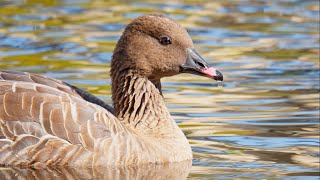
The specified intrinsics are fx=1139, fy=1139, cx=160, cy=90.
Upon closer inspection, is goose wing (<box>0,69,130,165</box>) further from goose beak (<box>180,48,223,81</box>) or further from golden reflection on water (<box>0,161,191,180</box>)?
goose beak (<box>180,48,223,81</box>)

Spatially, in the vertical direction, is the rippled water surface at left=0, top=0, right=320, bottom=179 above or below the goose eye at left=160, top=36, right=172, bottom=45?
below

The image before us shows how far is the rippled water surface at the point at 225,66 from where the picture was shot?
1401 centimetres

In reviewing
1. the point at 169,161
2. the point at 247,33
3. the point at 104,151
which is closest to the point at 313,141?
the point at 169,161

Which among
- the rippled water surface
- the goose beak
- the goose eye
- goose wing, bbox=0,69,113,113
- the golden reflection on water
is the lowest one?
the golden reflection on water

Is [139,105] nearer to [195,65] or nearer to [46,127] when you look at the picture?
[195,65]

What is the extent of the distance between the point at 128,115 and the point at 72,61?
18.9 feet

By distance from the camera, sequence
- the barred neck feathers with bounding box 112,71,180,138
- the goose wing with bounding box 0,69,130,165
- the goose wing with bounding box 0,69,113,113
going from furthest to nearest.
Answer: the barred neck feathers with bounding box 112,71,180,138 → the goose wing with bounding box 0,69,113,113 → the goose wing with bounding box 0,69,130,165

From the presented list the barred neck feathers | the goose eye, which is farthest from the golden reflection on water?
the goose eye

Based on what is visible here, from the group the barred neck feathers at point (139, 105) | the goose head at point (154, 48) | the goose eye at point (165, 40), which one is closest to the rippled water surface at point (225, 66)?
the barred neck feathers at point (139, 105)

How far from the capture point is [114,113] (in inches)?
558

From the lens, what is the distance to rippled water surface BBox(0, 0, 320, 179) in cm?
1401

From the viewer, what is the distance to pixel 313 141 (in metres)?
14.5

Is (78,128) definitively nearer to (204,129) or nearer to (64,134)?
(64,134)

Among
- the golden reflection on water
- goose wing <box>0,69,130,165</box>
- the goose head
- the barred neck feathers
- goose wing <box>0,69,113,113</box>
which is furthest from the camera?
the barred neck feathers
